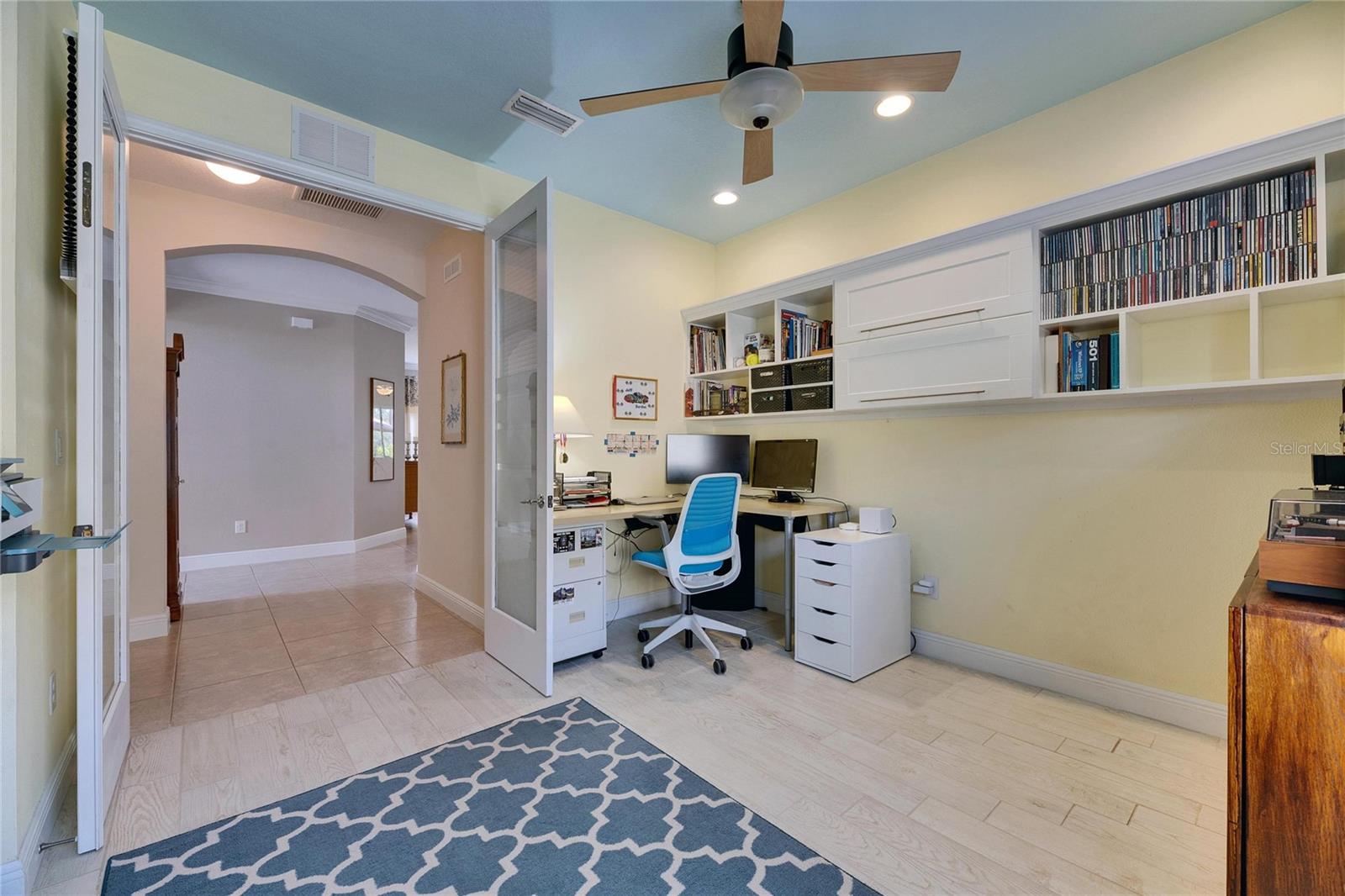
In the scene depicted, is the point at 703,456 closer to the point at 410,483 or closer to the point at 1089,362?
the point at 1089,362

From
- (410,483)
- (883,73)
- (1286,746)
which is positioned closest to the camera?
(1286,746)

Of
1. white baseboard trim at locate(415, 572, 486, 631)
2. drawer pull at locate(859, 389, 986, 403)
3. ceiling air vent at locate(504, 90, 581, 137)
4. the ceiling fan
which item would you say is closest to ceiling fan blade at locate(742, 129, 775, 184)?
the ceiling fan

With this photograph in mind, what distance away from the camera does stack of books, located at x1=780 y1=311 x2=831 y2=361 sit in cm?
348

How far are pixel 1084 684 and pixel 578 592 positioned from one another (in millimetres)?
2444

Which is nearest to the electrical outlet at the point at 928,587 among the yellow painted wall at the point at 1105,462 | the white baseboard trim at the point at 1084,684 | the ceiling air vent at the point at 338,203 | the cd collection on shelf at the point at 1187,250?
the yellow painted wall at the point at 1105,462

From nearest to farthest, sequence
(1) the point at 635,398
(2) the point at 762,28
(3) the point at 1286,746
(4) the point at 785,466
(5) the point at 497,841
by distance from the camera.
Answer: (3) the point at 1286,746 → (5) the point at 497,841 → (2) the point at 762,28 → (4) the point at 785,466 → (1) the point at 635,398

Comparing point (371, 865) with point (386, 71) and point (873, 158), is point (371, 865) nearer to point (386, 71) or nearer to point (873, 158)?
point (386, 71)

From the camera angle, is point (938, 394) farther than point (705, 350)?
No

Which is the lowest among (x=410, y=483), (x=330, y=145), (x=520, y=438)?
(x=410, y=483)

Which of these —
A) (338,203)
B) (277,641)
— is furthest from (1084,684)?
(338,203)

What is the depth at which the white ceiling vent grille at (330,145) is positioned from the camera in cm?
256

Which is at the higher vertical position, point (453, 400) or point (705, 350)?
point (705, 350)

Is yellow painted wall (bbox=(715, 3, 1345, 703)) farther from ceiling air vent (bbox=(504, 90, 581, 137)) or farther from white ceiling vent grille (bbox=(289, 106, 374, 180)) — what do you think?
white ceiling vent grille (bbox=(289, 106, 374, 180))

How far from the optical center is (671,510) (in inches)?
130
